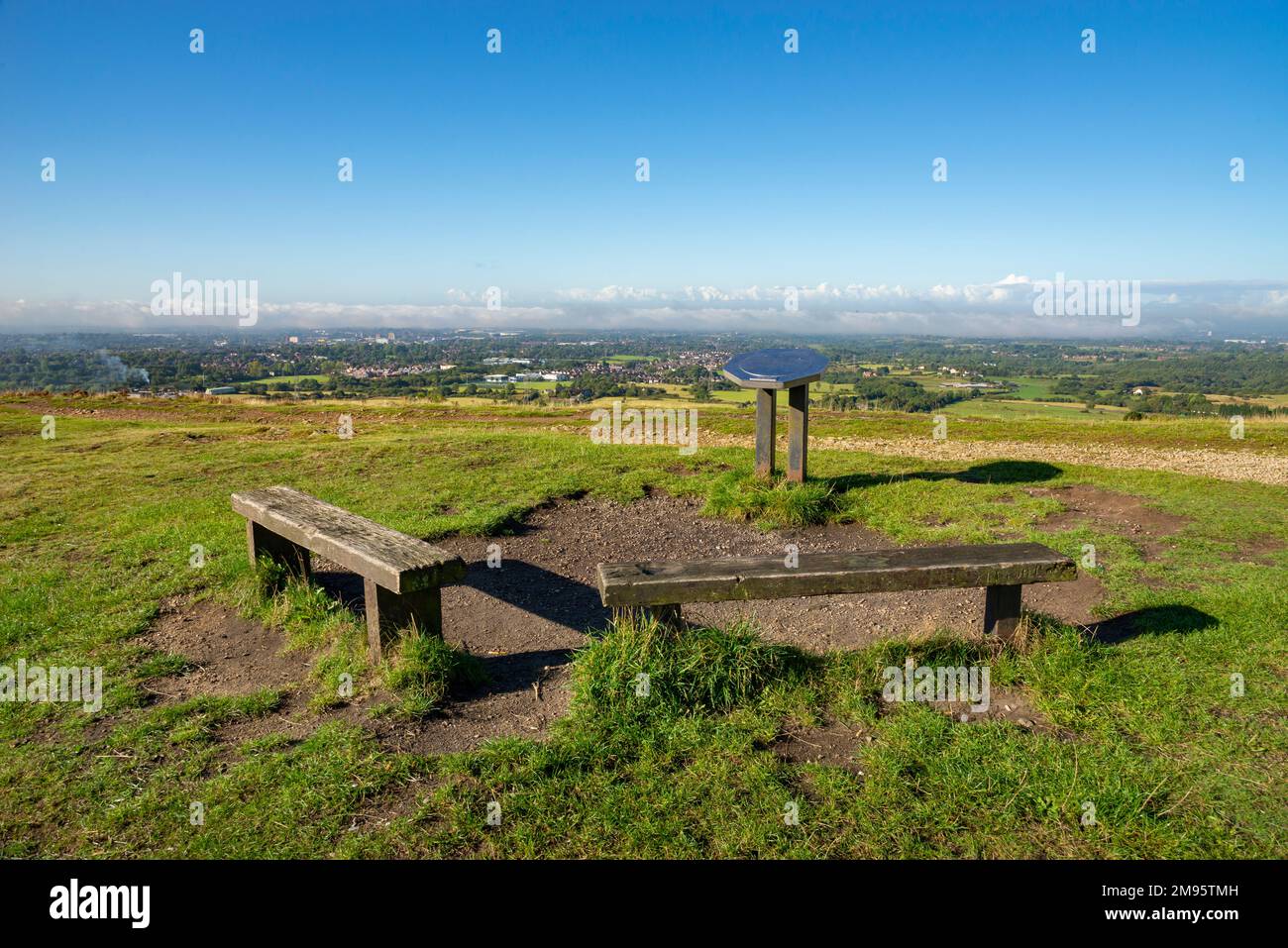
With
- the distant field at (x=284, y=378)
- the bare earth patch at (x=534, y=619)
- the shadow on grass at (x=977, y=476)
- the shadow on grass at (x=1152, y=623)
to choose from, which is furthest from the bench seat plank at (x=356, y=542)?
the distant field at (x=284, y=378)

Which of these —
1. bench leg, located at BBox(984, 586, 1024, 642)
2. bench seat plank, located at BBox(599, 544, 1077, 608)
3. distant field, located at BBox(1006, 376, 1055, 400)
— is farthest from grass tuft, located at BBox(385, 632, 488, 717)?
distant field, located at BBox(1006, 376, 1055, 400)

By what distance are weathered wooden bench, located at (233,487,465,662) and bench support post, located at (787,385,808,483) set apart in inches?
192

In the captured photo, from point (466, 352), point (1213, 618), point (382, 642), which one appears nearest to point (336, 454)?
point (382, 642)

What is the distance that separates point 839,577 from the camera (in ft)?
13.8

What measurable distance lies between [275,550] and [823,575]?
13.4ft

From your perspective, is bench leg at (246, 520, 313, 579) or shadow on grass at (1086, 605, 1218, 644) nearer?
shadow on grass at (1086, 605, 1218, 644)

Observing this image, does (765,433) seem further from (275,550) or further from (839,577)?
(275,550)

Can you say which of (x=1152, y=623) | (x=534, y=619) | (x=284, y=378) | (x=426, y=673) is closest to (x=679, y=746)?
(x=426, y=673)

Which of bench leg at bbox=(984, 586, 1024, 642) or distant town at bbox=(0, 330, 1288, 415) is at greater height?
distant town at bbox=(0, 330, 1288, 415)

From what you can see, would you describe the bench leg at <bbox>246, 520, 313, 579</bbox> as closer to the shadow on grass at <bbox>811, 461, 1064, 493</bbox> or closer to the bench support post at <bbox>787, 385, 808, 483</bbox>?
the bench support post at <bbox>787, 385, 808, 483</bbox>

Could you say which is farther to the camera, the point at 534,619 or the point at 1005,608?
the point at 534,619

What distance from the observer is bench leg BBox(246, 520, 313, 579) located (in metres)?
5.77
